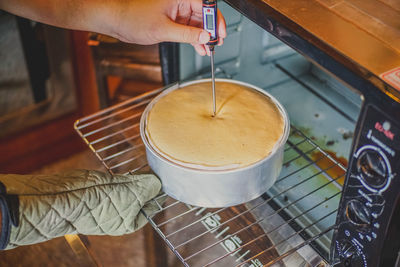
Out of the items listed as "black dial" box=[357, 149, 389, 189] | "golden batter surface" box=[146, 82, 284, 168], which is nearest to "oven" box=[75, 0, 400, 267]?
"black dial" box=[357, 149, 389, 189]

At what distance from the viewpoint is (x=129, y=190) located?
928mm

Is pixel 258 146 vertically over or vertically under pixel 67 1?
under

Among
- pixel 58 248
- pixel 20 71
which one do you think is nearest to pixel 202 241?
pixel 58 248

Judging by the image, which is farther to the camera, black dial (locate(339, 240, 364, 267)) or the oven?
black dial (locate(339, 240, 364, 267))

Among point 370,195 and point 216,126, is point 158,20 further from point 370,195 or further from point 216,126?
point 370,195

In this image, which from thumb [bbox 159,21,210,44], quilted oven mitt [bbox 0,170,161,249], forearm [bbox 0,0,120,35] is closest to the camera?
quilted oven mitt [bbox 0,170,161,249]

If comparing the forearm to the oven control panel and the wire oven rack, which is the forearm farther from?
the oven control panel

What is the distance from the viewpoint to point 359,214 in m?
0.77

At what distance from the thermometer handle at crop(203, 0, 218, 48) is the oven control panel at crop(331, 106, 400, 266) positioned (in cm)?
34

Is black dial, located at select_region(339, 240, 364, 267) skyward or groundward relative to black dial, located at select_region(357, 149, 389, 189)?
groundward

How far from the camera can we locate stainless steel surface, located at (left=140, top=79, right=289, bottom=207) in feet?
2.79

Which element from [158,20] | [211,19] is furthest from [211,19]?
[158,20]

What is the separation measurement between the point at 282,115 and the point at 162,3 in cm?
34

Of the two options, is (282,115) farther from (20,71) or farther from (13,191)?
(20,71)
